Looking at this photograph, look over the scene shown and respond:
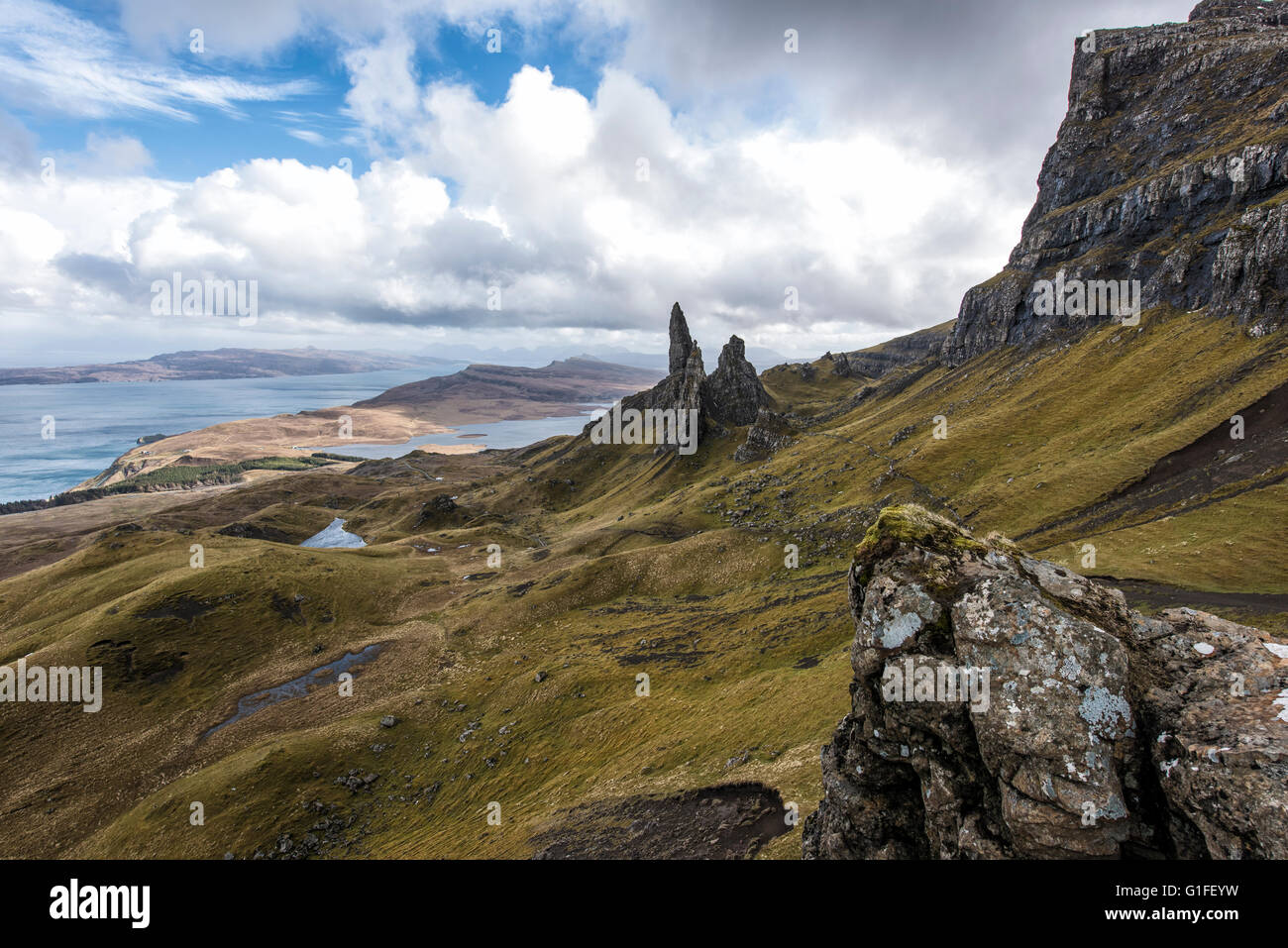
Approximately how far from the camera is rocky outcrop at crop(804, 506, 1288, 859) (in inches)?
512

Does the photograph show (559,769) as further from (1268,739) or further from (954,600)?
(1268,739)

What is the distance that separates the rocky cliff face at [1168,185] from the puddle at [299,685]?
6294 inches

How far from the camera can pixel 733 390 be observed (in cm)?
19350

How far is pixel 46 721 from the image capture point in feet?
214

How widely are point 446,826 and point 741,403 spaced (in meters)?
164

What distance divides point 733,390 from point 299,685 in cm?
15619

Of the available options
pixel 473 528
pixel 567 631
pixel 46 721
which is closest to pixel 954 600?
pixel 567 631

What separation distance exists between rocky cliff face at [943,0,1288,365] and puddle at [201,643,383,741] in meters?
160

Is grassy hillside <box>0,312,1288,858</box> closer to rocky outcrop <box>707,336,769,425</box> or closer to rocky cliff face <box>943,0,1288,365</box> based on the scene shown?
rocky cliff face <box>943,0,1288,365</box>

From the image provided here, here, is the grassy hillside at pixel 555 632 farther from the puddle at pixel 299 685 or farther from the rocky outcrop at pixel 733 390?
the rocky outcrop at pixel 733 390
